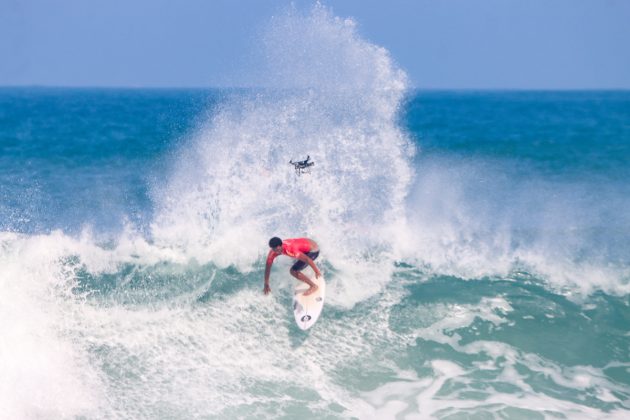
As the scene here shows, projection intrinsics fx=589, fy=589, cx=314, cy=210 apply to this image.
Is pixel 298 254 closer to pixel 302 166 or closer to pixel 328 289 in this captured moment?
pixel 328 289

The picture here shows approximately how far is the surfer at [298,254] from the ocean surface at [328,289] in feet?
2.58

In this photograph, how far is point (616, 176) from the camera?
85.8 feet

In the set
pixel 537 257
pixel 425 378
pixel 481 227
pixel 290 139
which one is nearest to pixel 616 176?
pixel 481 227

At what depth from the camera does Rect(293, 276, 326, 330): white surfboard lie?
1039 cm

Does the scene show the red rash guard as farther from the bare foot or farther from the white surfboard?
the white surfboard

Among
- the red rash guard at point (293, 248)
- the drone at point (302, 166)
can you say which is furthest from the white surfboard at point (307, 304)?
the drone at point (302, 166)

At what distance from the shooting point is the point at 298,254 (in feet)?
32.3

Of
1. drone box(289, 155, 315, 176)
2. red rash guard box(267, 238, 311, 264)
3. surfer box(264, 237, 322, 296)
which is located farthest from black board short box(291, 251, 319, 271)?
drone box(289, 155, 315, 176)

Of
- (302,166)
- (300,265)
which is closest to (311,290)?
(300,265)

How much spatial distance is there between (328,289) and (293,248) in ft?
6.32

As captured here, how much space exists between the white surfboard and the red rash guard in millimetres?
811

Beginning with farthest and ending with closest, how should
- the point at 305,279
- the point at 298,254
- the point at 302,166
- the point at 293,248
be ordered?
1. the point at 302,166
2. the point at 305,279
3. the point at 293,248
4. the point at 298,254

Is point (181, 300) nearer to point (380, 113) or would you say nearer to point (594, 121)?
point (380, 113)

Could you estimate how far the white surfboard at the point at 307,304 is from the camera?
1039cm
